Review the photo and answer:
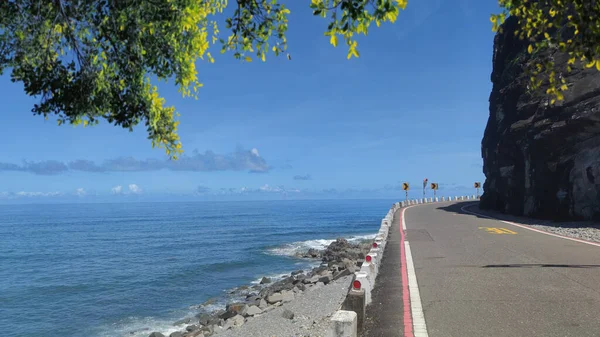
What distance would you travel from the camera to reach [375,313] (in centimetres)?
787

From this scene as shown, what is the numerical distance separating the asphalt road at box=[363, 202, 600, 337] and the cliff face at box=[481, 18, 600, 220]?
8175mm

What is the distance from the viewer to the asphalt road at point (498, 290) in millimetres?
6727

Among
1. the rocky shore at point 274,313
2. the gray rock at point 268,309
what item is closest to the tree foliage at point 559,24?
the rocky shore at point 274,313

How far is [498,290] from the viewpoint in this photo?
9.09m

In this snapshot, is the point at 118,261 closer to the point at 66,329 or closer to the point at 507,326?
the point at 66,329

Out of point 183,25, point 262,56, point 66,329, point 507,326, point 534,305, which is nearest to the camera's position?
point 262,56

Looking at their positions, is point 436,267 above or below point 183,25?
below

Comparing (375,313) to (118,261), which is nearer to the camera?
(375,313)

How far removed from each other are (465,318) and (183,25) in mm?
6710

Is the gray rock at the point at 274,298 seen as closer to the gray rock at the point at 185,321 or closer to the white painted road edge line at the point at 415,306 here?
the gray rock at the point at 185,321

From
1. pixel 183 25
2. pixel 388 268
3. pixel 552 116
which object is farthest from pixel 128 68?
pixel 552 116

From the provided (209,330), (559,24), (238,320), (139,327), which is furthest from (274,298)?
(559,24)

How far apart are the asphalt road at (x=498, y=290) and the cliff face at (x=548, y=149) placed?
8.18m

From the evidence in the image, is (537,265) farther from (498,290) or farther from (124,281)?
(124,281)
